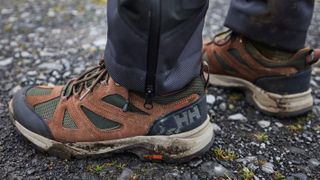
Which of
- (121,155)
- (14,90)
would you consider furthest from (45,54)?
(121,155)

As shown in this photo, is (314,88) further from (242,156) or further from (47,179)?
(47,179)

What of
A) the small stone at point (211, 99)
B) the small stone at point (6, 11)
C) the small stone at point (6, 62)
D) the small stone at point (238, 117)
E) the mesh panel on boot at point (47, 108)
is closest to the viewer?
the mesh panel on boot at point (47, 108)

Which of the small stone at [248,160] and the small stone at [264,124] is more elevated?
the small stone at [248,160]

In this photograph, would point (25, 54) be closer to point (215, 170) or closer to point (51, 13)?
point (51, 13)

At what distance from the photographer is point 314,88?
2770 millimetres

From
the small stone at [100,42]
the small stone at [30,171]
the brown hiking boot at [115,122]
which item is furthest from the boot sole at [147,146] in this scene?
the small stone at [100,42]

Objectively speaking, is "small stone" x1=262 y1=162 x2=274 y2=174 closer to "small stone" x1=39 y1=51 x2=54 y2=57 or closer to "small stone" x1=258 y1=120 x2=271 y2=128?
"small stone" x1=258 y1=120 x2=271 y2=128

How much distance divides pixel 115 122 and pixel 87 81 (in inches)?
9.7

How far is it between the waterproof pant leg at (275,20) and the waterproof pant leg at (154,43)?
0.59 metres

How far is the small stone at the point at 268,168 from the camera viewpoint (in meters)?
1.98

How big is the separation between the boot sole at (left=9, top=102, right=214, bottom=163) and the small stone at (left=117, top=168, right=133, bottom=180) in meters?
0.08

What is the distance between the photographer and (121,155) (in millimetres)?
1985

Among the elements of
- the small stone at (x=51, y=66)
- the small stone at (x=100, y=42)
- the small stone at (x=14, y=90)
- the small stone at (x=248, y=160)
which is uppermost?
the small stone at (x=248, y=160)

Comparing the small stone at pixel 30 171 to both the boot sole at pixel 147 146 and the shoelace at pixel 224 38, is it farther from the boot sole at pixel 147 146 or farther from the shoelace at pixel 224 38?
the shoelace at pixel 224 38
